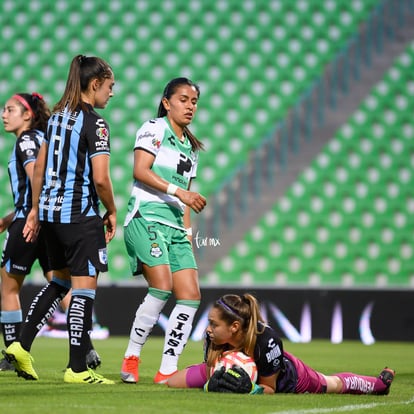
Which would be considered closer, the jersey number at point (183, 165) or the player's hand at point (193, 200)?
the player's hand at point (193, 200)

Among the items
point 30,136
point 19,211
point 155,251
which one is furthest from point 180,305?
point 30,136

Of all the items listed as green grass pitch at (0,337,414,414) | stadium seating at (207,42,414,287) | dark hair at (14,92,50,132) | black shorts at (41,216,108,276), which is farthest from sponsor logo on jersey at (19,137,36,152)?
stadium seating at (207,42,414,287)

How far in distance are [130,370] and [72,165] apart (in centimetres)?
111

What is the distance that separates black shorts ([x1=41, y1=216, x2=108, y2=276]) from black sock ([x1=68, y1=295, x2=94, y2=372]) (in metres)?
0.15

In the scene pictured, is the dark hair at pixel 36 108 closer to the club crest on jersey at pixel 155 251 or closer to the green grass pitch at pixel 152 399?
the club crest on jersey at pixel 155 251

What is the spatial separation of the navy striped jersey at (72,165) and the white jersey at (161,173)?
324mm

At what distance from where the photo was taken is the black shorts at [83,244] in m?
4.53

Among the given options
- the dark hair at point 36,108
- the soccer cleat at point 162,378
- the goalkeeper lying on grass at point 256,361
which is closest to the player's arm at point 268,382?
the goalkeeper lying on grass at point 256,361

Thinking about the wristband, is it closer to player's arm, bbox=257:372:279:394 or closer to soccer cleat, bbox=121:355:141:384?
soccer cleat, bbox=121:355:141:384

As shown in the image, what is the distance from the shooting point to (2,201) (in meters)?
13.1

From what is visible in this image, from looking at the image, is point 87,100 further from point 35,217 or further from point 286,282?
point 286,282

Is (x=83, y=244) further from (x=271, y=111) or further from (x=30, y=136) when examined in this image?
(x=271, y=111)

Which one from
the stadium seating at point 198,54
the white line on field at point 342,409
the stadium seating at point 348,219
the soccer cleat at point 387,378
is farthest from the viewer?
the stadium seating at point 198,54

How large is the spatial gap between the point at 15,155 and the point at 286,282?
6854 millimetres
